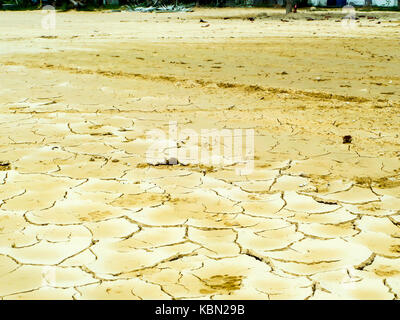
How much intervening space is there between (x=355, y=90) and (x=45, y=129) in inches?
125

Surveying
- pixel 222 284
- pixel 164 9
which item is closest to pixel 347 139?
pixel 222 284

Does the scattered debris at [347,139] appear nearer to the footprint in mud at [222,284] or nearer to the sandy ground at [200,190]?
the sandy ground at [200,190]

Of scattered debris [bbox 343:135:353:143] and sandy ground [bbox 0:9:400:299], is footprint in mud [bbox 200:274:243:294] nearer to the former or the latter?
sandy ground [bbox 0:9:400:299]

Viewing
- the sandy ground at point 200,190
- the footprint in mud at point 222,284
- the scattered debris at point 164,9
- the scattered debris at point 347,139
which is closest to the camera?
the footprint in mud at point 222,284

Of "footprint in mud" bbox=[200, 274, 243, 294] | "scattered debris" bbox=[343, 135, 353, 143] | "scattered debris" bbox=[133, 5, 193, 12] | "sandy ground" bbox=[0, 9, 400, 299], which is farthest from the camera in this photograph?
"scattered debris" bbox=[133, 5, 193, 12]

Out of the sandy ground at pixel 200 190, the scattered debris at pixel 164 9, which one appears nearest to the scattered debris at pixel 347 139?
the sandy ground at pixel 200 190

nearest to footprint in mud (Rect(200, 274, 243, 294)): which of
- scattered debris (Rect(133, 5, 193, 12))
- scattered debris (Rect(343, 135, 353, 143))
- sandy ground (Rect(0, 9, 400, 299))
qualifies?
sandy ground (Rect(0, 9, 400, 299))

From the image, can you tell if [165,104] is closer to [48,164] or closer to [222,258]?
[48,164]

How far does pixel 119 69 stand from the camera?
6.94 m

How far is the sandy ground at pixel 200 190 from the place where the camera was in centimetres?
206

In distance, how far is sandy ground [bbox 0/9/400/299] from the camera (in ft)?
6.77

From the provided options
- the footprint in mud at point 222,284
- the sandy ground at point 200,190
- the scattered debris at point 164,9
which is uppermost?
the scattered debris at point 164,9
